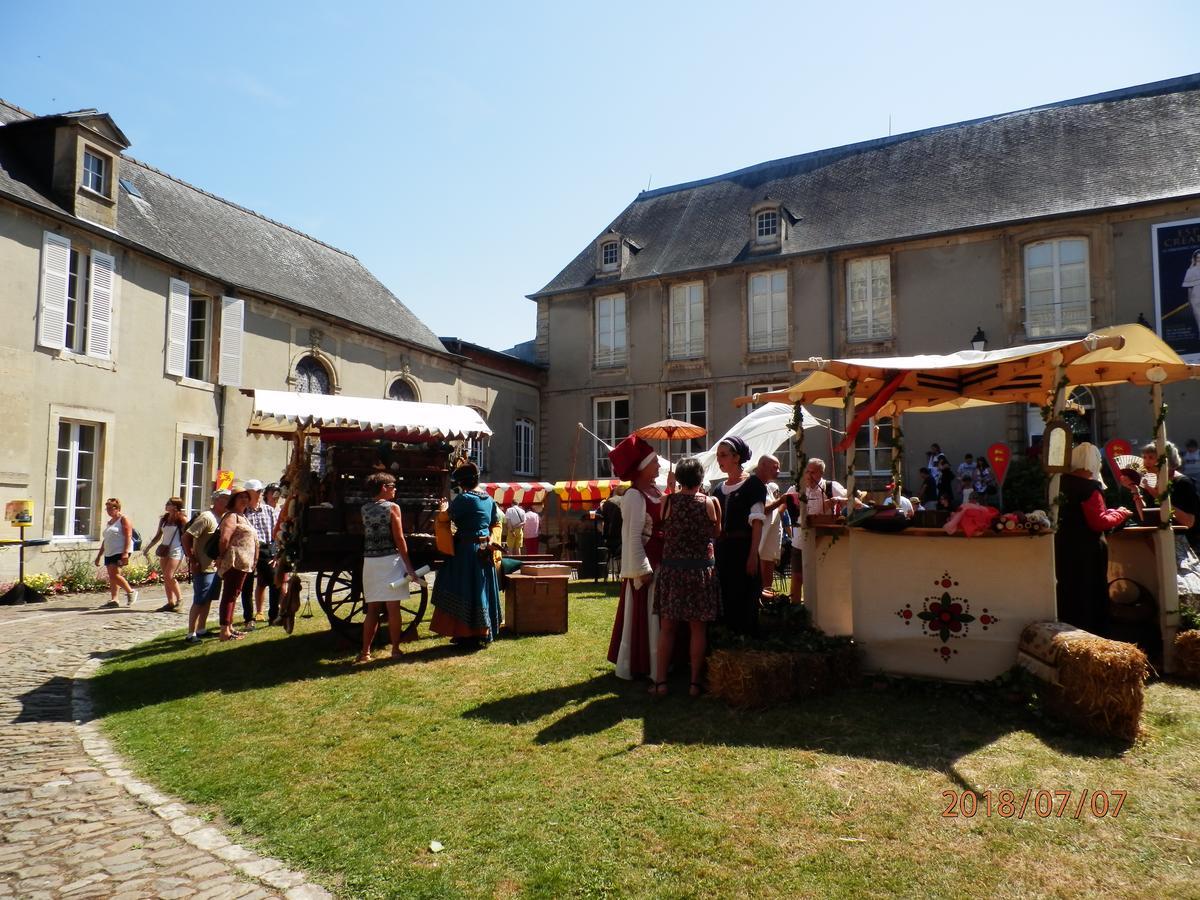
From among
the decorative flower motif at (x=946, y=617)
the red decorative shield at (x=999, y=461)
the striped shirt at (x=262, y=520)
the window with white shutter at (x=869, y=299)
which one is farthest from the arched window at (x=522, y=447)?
the decorative flower motif at (x=946, y=617)

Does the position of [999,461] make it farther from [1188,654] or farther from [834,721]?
[834,721]

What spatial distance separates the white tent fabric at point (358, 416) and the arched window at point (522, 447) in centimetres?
1435

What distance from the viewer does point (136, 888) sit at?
3.11m

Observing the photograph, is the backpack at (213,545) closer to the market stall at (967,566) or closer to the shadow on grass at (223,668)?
the shadow on grass at (223,668)

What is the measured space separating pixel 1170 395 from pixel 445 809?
17512mm

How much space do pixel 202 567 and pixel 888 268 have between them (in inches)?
645

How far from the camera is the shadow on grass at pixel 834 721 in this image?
416 centimetres

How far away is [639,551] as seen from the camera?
5406 millimetres

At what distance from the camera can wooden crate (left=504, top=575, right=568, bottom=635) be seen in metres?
7.67

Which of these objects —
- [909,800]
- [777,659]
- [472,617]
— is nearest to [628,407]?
[472,617]

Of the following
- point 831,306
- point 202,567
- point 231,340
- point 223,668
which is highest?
point 831,306

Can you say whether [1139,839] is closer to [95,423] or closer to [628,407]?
[95,423]

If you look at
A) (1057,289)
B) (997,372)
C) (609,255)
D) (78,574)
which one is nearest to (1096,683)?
(997,372)

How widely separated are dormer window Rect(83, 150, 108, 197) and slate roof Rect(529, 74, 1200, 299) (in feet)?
38.2
